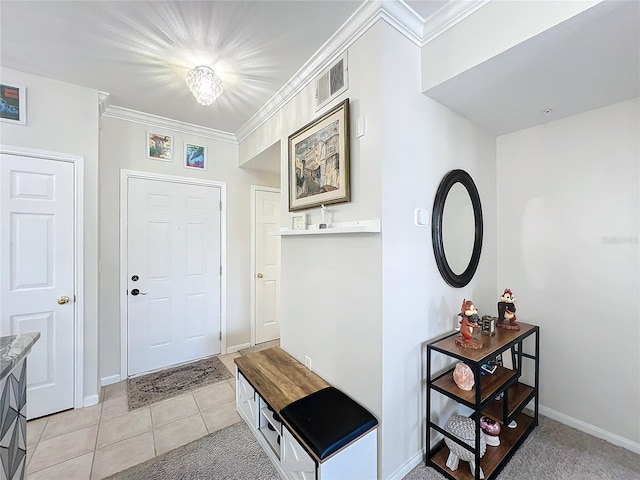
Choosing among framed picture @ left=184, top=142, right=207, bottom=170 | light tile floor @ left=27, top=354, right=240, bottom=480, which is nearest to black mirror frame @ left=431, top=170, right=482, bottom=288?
light tile floor @ left=27, top=354, right=240, bottom=480

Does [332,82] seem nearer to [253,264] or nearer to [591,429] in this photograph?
[253,264]

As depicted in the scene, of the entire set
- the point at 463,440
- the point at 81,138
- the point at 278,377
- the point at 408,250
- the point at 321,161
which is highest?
the point at 81,138

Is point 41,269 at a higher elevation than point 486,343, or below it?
higher

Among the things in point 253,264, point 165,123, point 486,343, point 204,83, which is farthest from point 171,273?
point 486,343

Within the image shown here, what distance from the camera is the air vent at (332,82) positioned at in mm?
1717

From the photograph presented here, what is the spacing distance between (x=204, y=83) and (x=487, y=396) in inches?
106

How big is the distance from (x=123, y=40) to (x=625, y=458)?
161 inches

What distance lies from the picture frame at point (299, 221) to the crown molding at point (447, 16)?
1353mm

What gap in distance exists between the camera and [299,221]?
2119 mm

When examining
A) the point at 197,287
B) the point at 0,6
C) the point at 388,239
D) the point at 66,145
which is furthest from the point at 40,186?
the point at 388,239

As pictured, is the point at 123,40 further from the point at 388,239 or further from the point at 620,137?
the point at 620,137

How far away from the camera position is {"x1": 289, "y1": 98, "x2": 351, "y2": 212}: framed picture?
1.68m

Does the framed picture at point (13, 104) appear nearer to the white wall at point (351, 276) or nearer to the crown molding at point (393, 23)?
the white wall at point (351, 276)

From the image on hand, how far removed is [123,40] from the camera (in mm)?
1734
